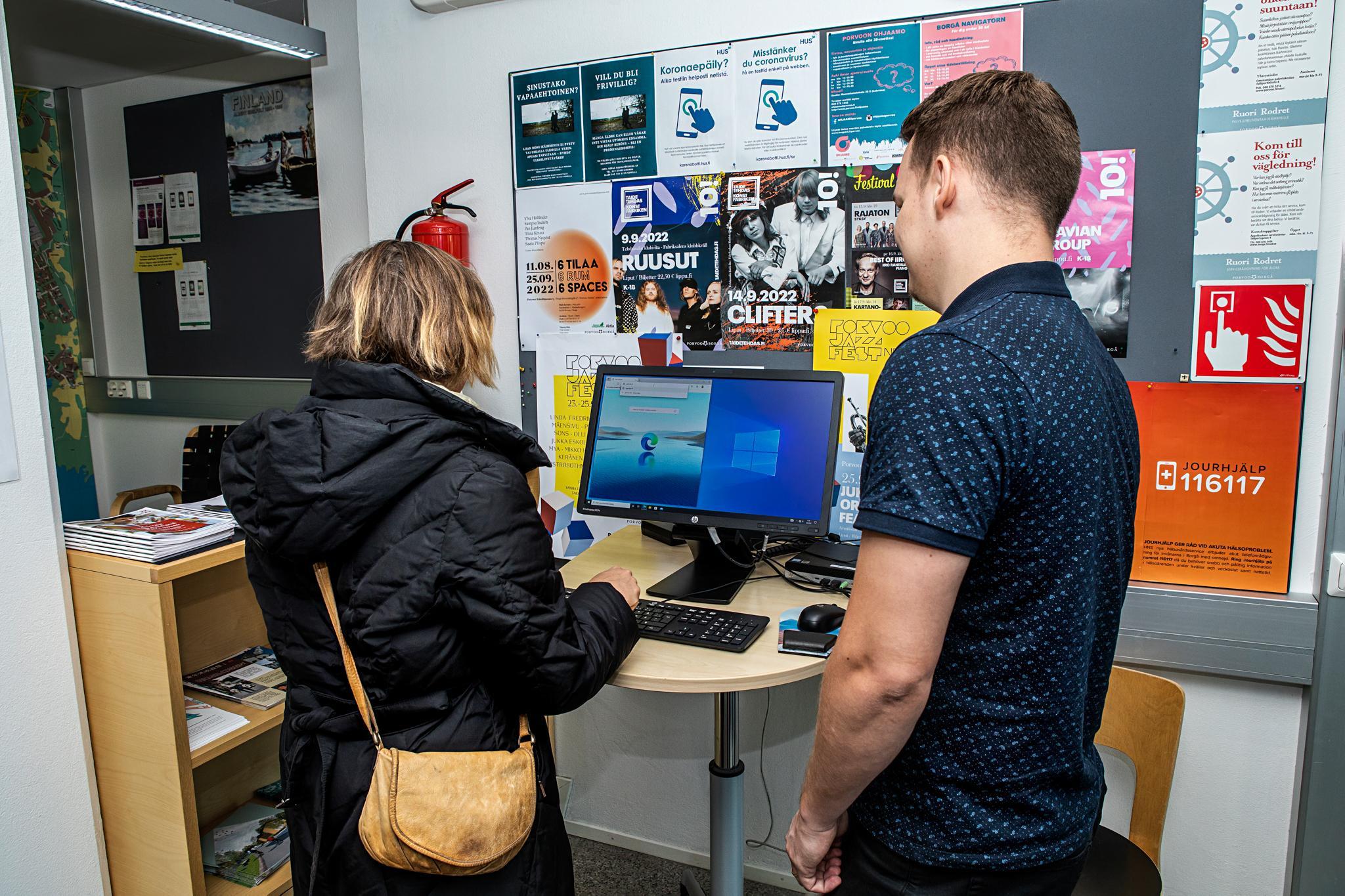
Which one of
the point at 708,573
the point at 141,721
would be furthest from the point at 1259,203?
the point at 141,721

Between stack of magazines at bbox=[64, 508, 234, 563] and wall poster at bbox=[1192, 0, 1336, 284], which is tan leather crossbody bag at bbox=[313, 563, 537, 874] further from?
wall poster at bbox=[1192, 0, 1336, 284]

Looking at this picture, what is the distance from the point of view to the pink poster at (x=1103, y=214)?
1.72 meters

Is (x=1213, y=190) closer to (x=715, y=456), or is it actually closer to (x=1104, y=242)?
(x=1104, y=242)

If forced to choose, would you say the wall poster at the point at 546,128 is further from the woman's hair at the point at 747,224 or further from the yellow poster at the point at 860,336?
the yellow poster at the point at 860,336

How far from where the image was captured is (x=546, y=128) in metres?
2.24

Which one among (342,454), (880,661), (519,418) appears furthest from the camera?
(519,418)

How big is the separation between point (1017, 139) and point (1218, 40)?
108cm

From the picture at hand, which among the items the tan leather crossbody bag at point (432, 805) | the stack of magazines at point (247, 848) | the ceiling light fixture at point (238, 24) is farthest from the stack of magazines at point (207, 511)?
the ceiling light fixture at point (238, 24)

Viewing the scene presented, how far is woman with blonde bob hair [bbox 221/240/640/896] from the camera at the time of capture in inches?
42.3

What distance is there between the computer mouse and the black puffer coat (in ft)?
1.12

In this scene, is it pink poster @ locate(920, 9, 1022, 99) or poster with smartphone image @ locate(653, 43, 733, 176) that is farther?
poster with smartphone image @ locate(653, 43, 733, 176)

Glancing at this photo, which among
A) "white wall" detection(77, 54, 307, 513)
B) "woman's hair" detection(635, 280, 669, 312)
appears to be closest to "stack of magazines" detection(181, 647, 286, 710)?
"woman's hair" detection(635, 280, 669, 312)

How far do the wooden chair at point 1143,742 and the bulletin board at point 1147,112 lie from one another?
0.65m

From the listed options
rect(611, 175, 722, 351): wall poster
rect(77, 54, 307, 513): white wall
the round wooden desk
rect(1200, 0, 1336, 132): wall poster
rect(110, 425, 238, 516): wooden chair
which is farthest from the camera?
rect(77, 54, 307, 513): white wall
